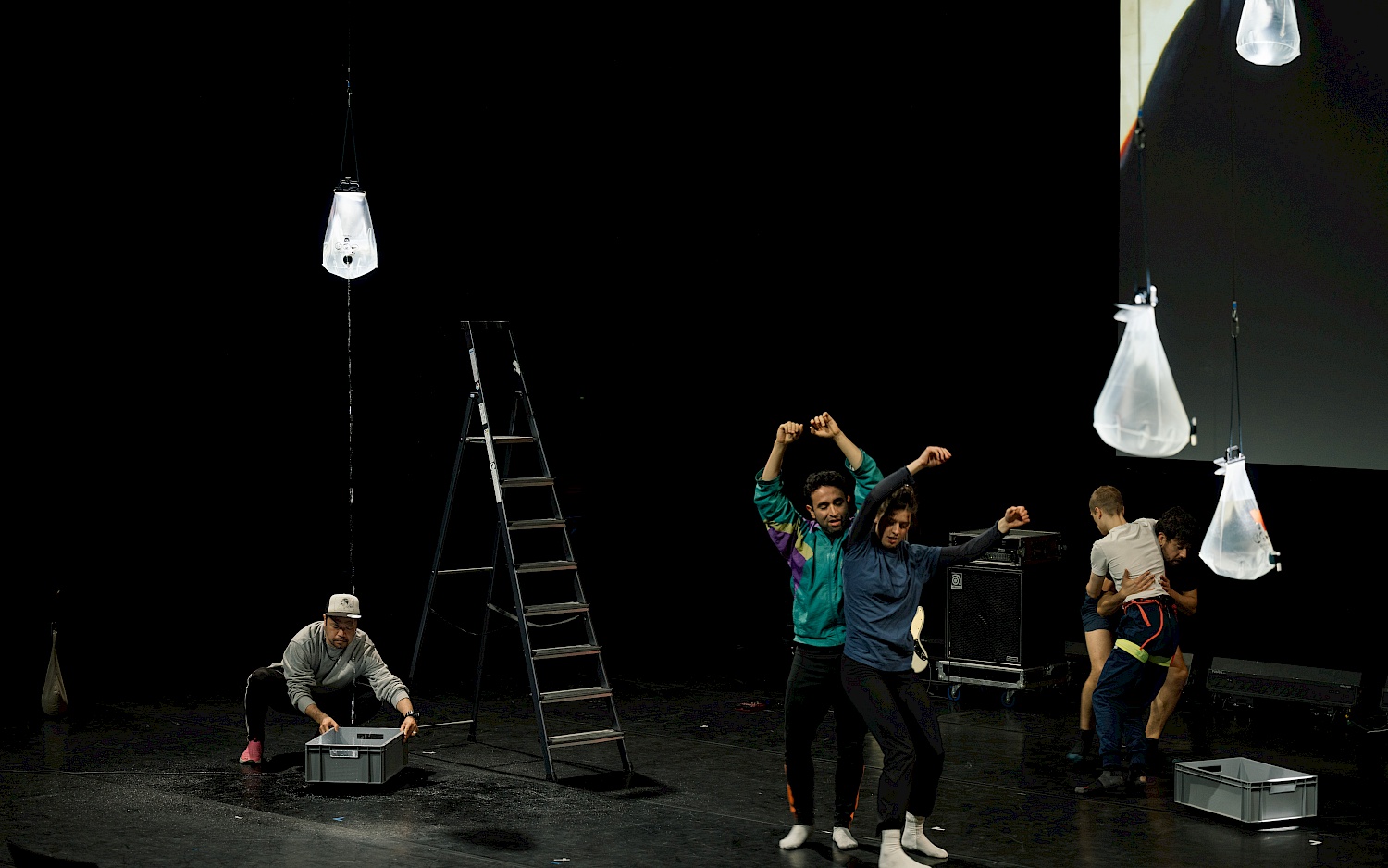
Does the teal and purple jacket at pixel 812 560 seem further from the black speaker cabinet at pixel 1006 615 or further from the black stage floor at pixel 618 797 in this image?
the black speaker cabinet at pixel 1006 615

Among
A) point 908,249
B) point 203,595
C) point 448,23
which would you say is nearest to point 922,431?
point 908,249

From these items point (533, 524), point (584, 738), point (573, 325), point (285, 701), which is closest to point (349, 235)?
point (533, 524)

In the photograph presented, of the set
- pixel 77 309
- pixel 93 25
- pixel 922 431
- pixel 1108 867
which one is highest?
pixel 93 25

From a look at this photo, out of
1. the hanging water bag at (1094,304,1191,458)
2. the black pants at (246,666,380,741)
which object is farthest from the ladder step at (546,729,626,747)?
the hanging water bag at (1094,304,1191,458)

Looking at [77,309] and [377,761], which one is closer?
[377,761]

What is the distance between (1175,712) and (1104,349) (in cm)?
218

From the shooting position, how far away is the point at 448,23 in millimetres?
9531

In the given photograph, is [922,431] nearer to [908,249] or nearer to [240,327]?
[908,249]

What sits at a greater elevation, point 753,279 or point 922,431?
point 753,279

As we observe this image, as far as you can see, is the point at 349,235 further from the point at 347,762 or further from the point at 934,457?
the point at 934,457

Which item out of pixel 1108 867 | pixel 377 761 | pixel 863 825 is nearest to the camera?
pixel 1108 867

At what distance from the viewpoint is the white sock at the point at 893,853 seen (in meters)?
5.31

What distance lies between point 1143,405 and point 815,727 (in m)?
1.60

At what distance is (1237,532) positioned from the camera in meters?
6.30
